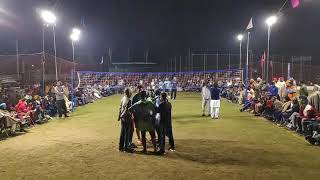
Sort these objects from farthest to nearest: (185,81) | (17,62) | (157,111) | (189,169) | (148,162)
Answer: (185,81), (17,62), (157,111), (148,162), (189,169)

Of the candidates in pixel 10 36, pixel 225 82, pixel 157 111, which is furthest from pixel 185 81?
pixel 157 111

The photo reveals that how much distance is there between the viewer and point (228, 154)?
36.2ft

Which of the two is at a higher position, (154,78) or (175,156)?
(154,78)

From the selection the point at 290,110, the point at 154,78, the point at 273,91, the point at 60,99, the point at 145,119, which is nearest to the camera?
the point at 145,119

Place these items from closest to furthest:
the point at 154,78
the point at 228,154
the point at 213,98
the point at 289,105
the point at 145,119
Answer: the point at 145,119 < the point at 228,154 < the point at 289,105 < the point at 213,98 < the point at 154,78

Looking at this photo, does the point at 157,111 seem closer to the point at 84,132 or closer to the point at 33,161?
the point at 33,161

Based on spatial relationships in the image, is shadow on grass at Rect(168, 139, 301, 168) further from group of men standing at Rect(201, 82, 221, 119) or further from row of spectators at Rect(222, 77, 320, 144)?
group of men standing at Rect(201, 82, 221, 119)

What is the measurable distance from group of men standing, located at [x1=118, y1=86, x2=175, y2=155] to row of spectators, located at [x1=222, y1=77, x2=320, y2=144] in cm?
495

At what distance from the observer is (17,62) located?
82.2 feet

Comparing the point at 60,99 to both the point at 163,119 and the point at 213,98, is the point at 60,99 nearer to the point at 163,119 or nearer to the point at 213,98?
the point at 213,98

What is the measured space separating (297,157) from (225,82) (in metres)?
25.3

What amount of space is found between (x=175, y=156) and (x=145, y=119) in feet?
4.42

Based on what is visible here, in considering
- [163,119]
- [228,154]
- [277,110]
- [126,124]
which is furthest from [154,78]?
[228,154]

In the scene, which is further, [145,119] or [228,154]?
[228,154]
